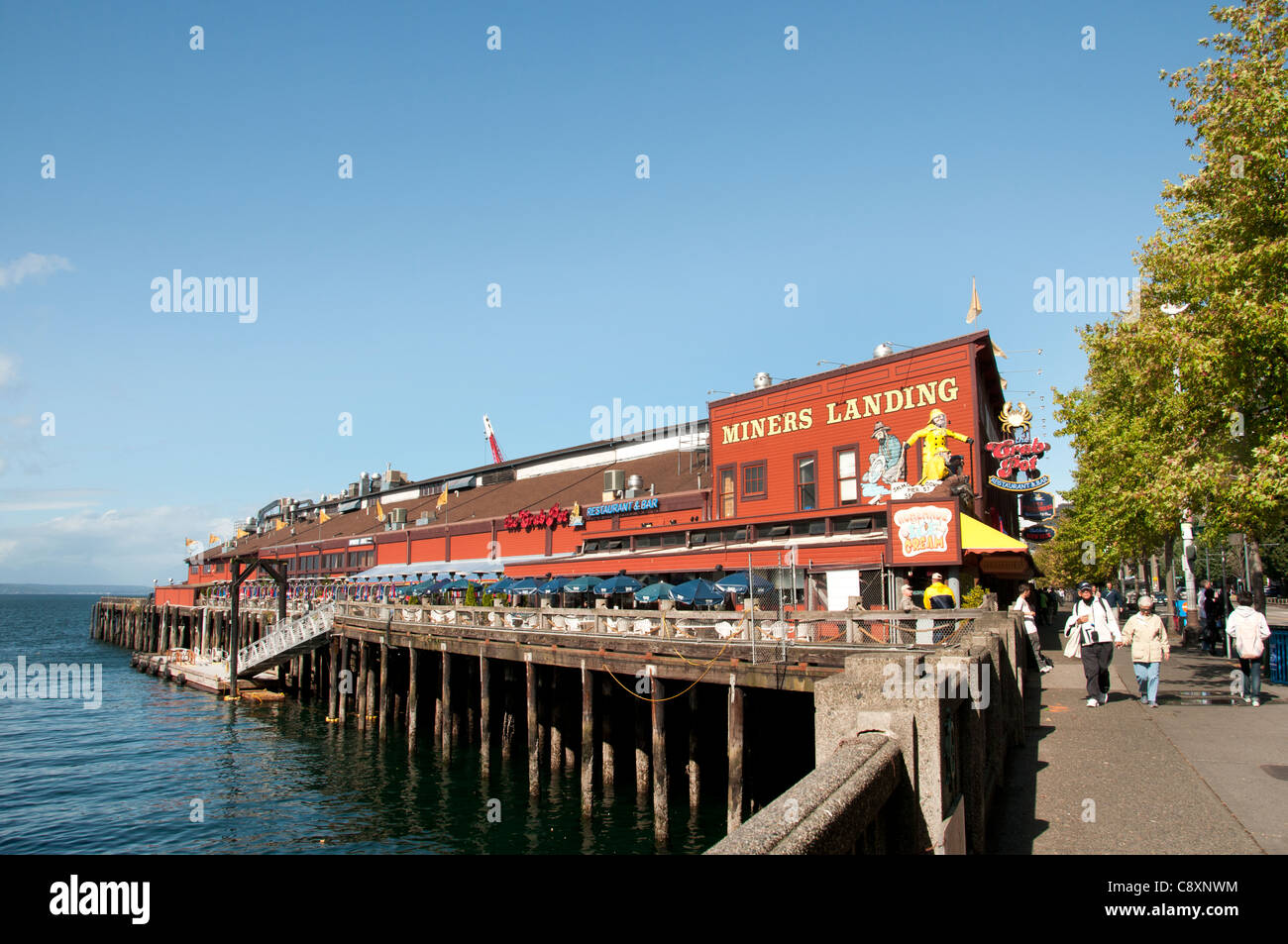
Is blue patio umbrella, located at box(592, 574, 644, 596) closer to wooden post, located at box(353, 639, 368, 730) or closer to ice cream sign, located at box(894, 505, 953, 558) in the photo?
ice cream sign, located at box(894, 505, 953, 558)

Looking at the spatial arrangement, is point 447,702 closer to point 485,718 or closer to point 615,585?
point 485,718

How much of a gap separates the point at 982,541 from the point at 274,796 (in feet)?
74.3

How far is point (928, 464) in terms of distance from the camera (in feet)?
91.5

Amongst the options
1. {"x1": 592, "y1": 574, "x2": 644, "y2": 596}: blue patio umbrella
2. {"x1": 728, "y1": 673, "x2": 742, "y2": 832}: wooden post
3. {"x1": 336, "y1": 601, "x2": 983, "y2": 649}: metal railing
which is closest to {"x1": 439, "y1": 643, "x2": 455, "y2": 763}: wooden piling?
{"x1": 336, "y1": 601, "x2": 983, "y2": 649}: metal railing

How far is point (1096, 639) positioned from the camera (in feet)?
52.9

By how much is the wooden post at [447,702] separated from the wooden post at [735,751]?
13029 millimetres

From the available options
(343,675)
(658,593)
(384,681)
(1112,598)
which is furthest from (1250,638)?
(343,675)

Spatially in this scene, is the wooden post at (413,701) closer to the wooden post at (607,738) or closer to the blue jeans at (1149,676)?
the wooden post at (607,738)

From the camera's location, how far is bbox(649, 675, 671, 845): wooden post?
17.4m

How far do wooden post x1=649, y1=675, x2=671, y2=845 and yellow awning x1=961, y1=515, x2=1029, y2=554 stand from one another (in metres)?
12.1

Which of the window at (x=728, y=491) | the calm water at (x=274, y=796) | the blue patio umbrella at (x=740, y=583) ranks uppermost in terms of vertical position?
the window at (x=728, y=491)

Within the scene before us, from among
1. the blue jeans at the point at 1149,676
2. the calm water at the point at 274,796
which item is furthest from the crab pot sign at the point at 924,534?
the calm water at the point at 274,796

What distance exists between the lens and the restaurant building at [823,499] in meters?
26.8
